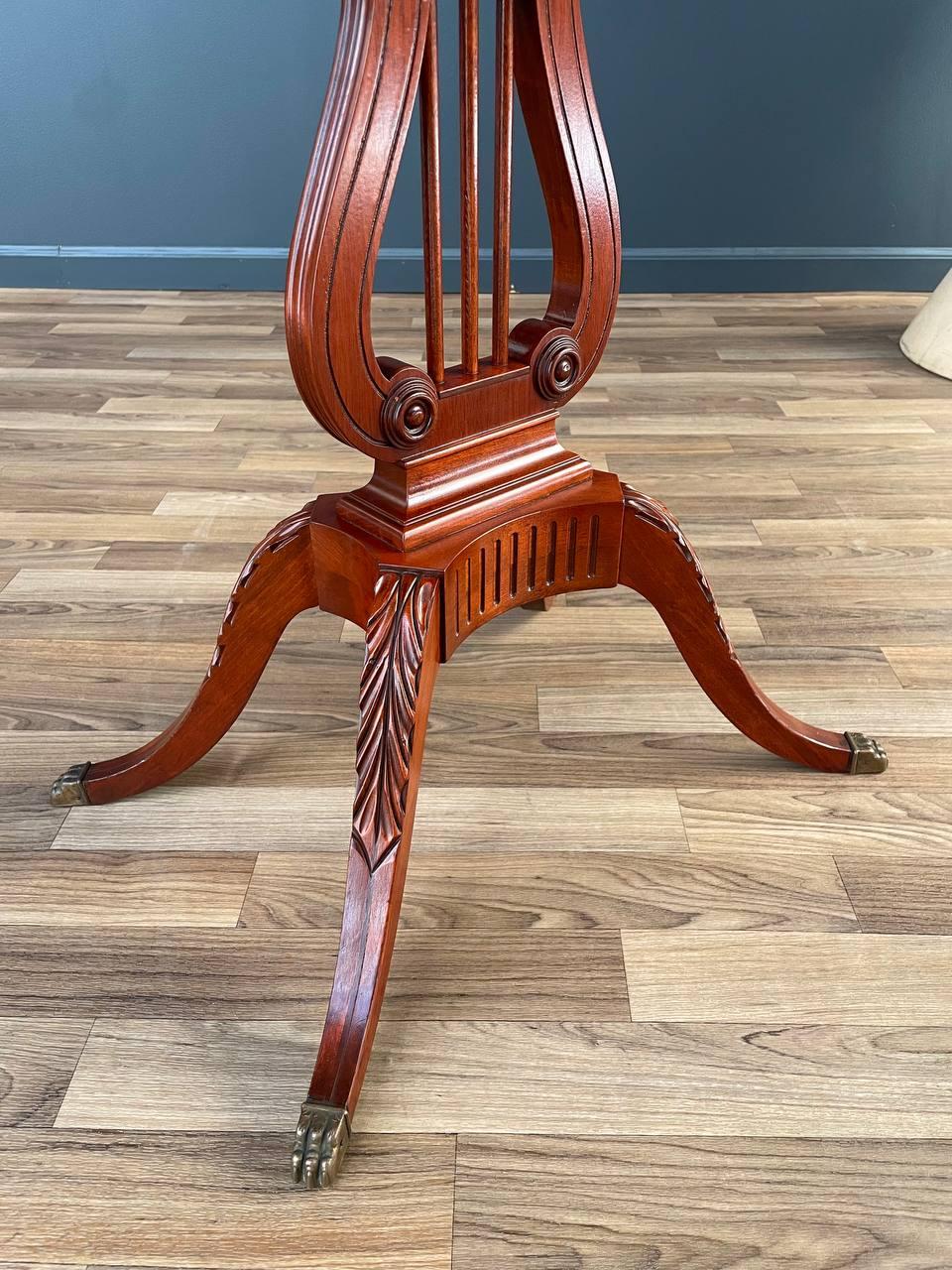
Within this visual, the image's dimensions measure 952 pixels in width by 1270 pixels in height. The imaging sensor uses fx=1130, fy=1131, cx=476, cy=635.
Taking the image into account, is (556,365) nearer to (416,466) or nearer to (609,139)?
(416,466)

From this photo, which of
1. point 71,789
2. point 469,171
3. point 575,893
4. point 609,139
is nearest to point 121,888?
point 71,789

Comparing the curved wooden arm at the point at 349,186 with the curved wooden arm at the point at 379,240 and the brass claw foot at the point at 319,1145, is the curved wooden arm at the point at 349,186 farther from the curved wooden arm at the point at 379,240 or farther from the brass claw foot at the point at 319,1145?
the brass claw foot at the point at 319,1145

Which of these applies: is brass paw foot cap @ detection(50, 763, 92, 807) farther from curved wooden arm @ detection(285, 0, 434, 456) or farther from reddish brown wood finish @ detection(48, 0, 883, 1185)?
curved wooden arm @ detection(285, 0, 434, 456)

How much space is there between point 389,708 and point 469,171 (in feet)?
1.14

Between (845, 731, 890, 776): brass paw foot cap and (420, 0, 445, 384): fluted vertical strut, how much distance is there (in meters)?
0.51

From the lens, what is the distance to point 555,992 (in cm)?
79

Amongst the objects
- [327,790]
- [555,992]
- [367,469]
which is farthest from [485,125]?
[555,992]

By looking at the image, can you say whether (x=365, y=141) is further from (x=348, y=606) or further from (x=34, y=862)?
(x=34, y=862)

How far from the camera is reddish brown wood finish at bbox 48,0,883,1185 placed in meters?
0.65

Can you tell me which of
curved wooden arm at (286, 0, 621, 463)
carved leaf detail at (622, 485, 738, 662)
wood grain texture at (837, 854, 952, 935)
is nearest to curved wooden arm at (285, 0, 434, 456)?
curved wooden arm at (286, 0, 621, 463)

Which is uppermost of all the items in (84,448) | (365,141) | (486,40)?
(365,141)

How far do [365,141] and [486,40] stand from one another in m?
1.62

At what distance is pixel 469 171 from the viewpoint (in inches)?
28.5

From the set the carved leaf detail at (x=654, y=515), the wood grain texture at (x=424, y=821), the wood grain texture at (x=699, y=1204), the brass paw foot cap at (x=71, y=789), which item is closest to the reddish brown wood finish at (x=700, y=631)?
the carved leaf detail at (x=654, y=515)
